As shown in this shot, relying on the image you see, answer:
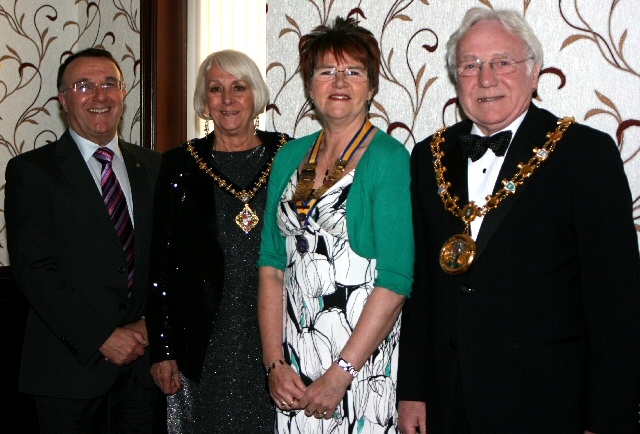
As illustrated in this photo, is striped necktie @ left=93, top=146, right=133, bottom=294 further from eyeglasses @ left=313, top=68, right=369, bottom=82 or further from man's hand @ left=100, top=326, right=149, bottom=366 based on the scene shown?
eyeglasses @ left=313, top=68, right=369, bottom=82

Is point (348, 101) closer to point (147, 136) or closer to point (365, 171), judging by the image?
point (365, 171)

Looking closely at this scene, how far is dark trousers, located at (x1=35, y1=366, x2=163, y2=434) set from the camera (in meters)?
2.48

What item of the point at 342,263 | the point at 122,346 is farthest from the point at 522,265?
the point at 122,346

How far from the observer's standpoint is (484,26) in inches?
70.4

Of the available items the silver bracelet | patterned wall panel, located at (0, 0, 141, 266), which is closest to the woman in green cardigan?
the silver bracelet

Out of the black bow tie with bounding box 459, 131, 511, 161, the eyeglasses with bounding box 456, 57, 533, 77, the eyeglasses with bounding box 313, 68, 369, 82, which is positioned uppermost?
the eyeglasses with bounding box 313, 68, 369, 82

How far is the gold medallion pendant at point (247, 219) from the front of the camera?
7.77ft

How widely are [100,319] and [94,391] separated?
10.1 inches

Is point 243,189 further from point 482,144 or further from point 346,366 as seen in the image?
point 482,144

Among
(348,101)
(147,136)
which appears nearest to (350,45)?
(348,101)

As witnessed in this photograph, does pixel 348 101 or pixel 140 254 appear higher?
pixel 348 101

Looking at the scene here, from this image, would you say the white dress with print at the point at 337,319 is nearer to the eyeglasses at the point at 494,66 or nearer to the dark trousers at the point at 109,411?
the eyeglasses at the point at 494,66

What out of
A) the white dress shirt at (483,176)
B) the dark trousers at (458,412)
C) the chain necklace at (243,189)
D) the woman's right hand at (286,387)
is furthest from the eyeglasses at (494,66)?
the woman's right hand at (286,387)

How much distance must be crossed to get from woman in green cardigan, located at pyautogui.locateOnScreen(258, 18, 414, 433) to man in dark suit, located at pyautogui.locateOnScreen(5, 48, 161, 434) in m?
0.65
